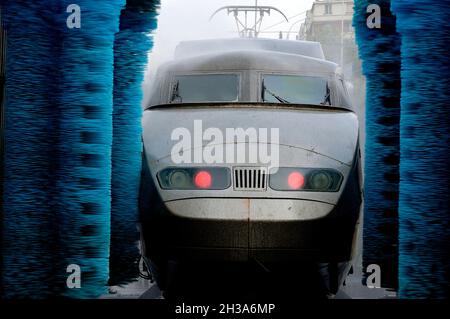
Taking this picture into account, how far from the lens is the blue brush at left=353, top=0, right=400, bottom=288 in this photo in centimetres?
295

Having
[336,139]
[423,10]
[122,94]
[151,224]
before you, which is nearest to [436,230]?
[336,139]

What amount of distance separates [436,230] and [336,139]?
26.1 inches

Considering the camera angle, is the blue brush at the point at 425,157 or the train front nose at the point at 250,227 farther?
the blue brush at the point at 425,157

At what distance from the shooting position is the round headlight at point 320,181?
273cm

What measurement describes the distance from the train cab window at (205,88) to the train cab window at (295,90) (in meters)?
0.20

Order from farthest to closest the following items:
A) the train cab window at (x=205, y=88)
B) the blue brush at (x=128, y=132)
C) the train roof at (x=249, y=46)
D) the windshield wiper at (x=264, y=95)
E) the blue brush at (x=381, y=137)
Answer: the train roof at (x=249, y=46) < the train cab window at (x=205, y=88) < the windshield wiper at (x=264, y=95) < the blue brush at (x=128, y=132) < the blue brush at (x=381, y=137)

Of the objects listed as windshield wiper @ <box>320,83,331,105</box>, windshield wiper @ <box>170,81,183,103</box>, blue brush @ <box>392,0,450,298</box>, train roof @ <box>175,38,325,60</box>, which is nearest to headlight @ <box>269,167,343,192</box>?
blue brush @ <box>392,0,450,298</box>

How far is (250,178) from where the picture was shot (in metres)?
2.68

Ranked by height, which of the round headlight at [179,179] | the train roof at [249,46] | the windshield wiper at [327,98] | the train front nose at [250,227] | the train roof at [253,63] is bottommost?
the train front nose at [250,227]

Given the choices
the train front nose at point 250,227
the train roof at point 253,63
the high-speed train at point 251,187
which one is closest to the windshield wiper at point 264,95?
the train roof at point 253,63

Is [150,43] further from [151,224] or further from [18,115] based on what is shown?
[151,224]

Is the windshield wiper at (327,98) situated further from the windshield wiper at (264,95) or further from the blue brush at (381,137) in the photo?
the blue brush at (381,137)
